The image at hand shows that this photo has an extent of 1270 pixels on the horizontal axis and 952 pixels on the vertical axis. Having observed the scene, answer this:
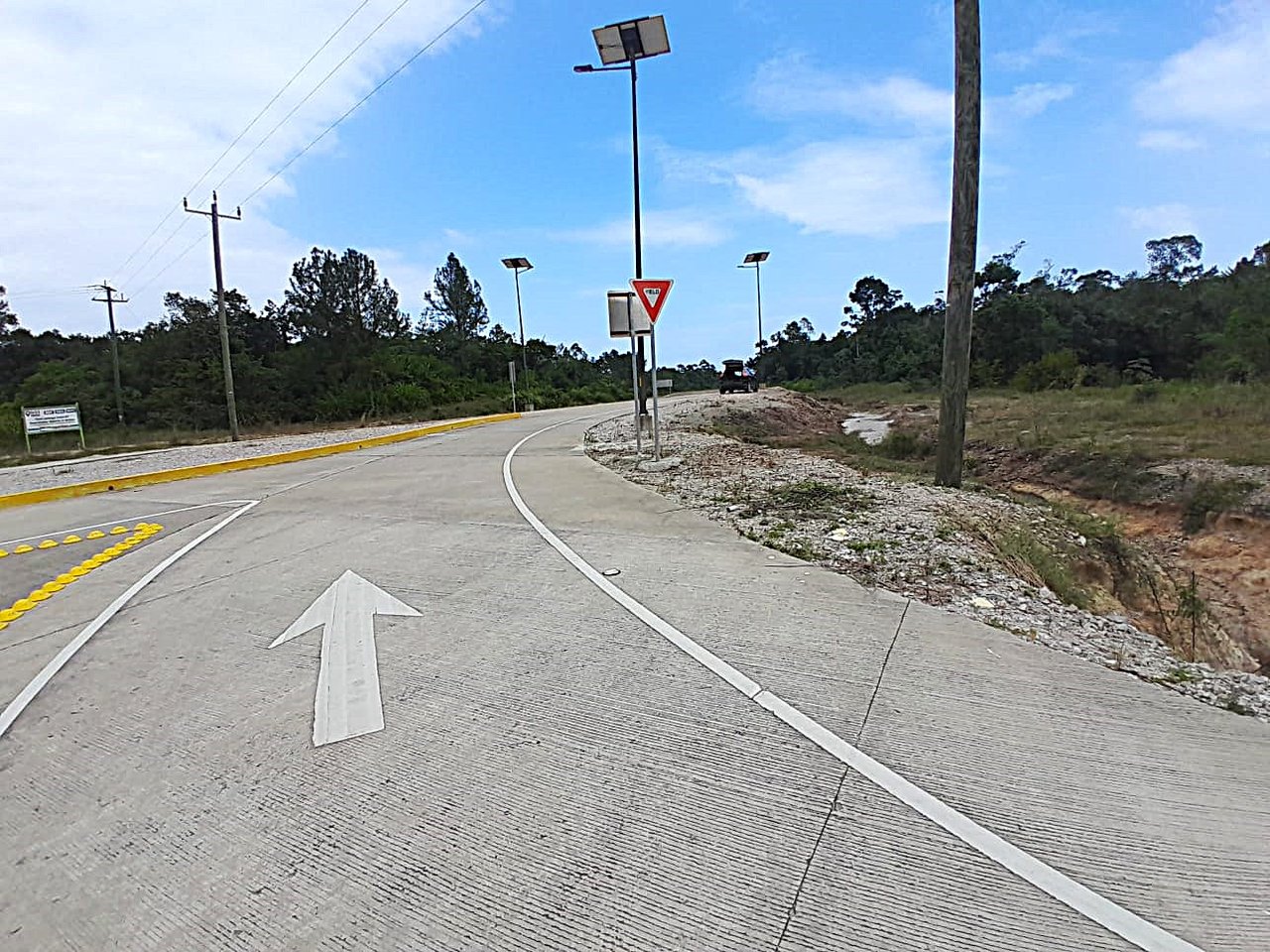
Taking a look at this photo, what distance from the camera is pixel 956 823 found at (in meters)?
2.62

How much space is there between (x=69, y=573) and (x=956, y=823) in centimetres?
830

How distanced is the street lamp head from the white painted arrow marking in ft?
46.0

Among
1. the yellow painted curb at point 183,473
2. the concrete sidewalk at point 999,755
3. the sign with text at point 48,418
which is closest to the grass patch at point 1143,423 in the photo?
the concrete sidewalk at point 999,755

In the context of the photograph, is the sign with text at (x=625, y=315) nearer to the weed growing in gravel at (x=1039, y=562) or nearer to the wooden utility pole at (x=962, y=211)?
the wooden utility pole at (x=962, y=211)

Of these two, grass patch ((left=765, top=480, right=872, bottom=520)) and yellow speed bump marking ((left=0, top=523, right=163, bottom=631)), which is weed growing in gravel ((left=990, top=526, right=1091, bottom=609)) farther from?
yellow speed bump marking ((left=0, top=523, right=163, bottom=631))

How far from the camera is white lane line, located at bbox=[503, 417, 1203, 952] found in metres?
2.11

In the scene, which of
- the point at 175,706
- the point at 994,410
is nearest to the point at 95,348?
the point at 994,410

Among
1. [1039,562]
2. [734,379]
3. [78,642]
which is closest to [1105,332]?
[734,379]

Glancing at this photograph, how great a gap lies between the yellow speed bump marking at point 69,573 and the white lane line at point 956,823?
5544 millimetres

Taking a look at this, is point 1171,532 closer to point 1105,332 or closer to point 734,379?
point 734,379

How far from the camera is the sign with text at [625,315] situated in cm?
1348

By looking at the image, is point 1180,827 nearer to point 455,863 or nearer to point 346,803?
point 455,863

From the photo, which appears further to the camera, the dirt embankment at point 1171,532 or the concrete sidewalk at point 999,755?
the dirt embankment at point 1171,532

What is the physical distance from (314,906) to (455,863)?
451mm
